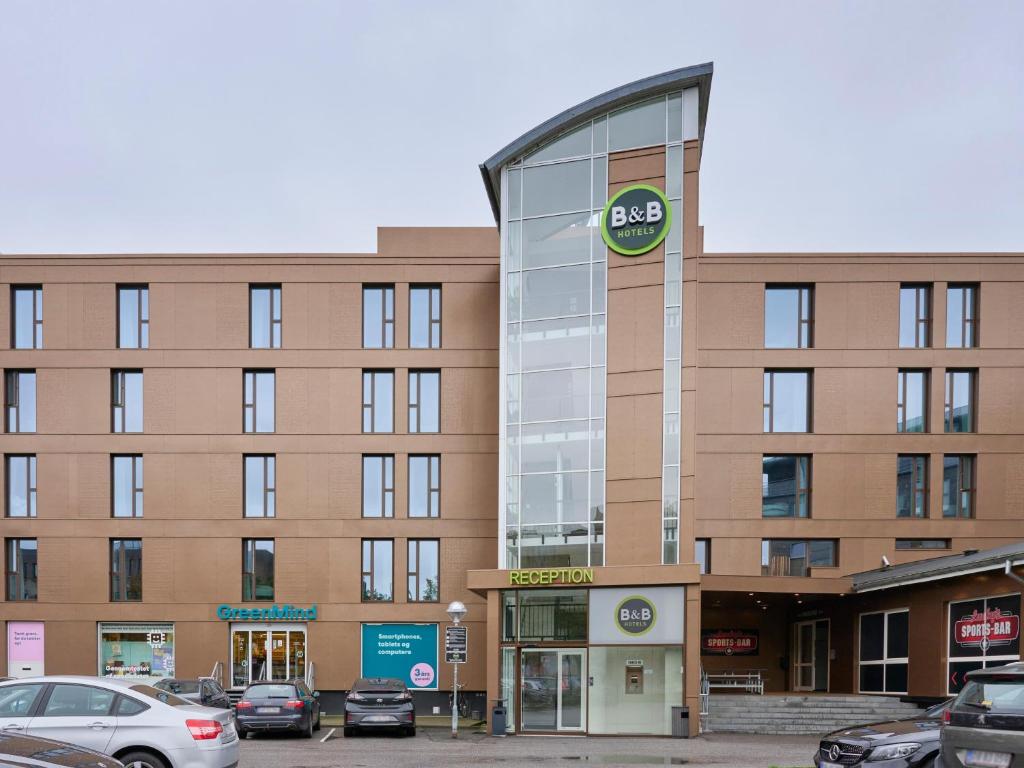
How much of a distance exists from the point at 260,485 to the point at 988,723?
78.2 ft

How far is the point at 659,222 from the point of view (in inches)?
888

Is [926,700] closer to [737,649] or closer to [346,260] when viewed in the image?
[737,649]

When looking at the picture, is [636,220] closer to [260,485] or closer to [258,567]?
[260,485]

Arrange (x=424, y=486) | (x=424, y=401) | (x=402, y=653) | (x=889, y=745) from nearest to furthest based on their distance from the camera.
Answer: (x=889, y=745) < (x=402, y=653) < (x=424, y=486) < (x=424, y=401)

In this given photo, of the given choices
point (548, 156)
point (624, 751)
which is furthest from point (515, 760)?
point (548, 156)

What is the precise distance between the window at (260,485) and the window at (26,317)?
8.02 meters

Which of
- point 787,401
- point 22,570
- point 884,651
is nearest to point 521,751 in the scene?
point 884,651

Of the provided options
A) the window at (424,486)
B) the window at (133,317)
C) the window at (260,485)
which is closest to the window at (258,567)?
the window at (260,485)

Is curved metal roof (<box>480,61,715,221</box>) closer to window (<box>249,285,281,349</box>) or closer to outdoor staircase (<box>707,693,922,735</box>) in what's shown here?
window (<box>249,285,281,349</box>)

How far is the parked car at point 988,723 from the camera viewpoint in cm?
813

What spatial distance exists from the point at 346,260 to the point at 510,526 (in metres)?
11.1

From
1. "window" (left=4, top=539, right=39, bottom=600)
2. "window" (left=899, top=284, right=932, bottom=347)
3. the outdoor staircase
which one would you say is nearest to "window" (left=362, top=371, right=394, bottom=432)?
"window" (left=4, top=539, right=39, bottom=600)

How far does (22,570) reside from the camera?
28234mm

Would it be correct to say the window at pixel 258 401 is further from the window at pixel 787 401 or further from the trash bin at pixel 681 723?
the window at pixel 787 401
